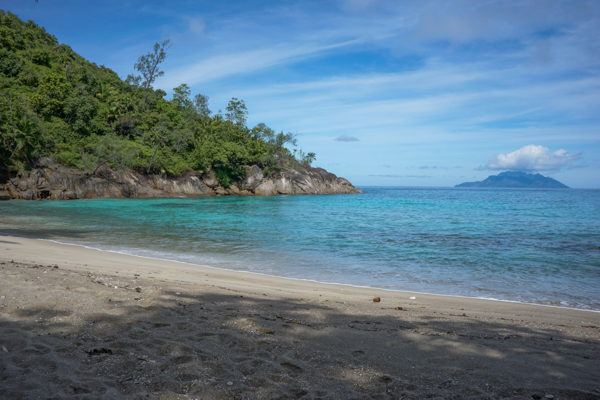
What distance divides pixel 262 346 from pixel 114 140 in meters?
65.3

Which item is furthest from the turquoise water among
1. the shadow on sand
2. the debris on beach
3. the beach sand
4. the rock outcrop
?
the rock outcrop

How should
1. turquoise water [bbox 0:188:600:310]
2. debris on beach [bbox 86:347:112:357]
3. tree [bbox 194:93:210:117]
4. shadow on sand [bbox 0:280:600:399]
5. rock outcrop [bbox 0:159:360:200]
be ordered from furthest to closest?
1. tree [bbox 194:93:210:117]
2. rock outcrop [bbox 0:159:360:200]
3. turquoise water [bbox 0:188:600:310]
4. debris on beach [bbox 86:347:112:357]
5. shadow on sand [bbox 0:280:600:399]

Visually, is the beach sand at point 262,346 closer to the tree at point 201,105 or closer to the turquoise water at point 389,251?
the turquoise water at point 389,251

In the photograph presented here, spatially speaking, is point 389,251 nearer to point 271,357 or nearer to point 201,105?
point 271,357

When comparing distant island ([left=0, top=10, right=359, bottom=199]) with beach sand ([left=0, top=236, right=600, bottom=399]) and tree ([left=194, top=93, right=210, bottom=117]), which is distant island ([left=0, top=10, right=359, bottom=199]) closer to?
tree ([left=194, top=93, right=210, bottom=117])

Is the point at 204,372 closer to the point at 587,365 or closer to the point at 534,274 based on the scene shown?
the point at 587,365

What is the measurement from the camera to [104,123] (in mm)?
69875

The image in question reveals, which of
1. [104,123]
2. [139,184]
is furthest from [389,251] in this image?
[104,123]

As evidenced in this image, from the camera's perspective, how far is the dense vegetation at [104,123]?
52.6 meters

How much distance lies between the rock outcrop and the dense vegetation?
4.46 feet

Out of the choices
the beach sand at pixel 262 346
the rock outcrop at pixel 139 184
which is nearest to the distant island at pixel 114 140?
the rock outcrop at pixel 139 184

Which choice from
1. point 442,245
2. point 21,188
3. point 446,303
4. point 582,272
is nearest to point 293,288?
point 446,303

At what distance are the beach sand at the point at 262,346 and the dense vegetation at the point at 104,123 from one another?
51304mm

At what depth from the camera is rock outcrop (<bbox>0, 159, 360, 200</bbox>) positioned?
51.0 m
